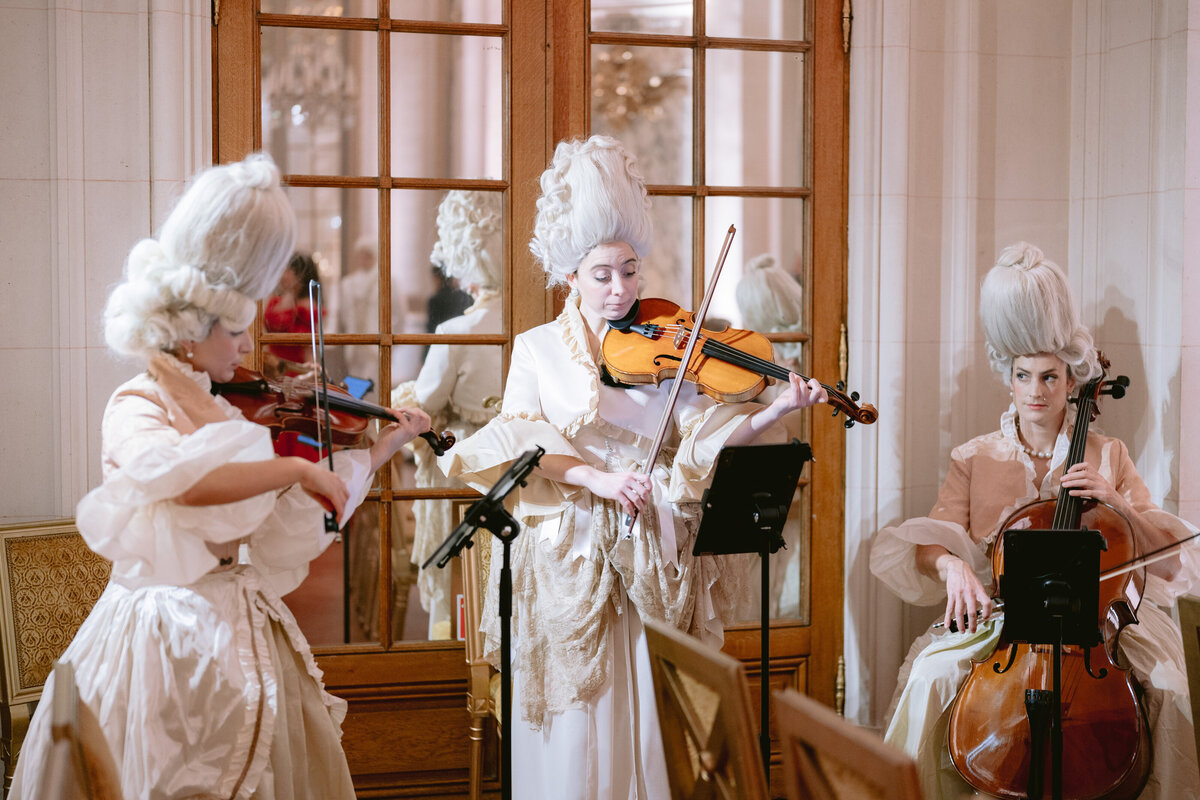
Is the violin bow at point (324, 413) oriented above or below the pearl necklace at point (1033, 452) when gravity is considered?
above

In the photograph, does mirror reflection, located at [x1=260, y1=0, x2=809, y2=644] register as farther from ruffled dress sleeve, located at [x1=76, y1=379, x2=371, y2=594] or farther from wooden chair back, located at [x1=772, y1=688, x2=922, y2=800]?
wooden chair back, located at [x1=772, y1=688, x2=922, y2=800]

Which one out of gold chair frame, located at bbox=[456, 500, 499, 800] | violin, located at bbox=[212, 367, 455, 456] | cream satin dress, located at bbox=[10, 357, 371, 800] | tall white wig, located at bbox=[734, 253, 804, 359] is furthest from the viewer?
tall white wig, located at bbox=[734, 253, 804, 359]

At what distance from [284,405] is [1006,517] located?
1.92m

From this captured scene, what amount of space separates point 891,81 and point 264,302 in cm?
206

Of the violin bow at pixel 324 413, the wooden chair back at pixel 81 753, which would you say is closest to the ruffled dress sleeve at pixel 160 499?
the violin bow at pixel 324 413

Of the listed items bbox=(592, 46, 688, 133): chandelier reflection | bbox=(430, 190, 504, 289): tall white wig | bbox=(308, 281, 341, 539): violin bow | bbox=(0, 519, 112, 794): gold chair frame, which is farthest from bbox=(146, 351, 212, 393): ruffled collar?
bbox=(592, 46, 688, 133): chandelier reflection

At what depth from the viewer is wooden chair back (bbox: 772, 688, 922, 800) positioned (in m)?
1.47

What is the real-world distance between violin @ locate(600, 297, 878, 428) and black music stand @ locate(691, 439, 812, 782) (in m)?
0.19

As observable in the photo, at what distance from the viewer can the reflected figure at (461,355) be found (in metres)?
3.51

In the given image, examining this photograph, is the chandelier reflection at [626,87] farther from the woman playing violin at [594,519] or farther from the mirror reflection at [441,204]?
the woman playing violin at [594,519]

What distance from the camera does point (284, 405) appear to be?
7.22 feet

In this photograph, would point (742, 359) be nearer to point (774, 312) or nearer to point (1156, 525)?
point (774, 312)

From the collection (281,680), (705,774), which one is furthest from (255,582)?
(705,774)

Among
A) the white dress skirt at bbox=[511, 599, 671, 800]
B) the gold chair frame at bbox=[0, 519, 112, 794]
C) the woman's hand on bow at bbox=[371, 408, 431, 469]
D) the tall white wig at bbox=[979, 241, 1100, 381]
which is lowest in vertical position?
the white dress skirt at bbox=[511, 599, 671, 800]
